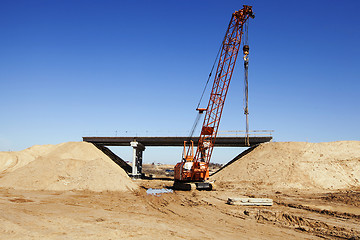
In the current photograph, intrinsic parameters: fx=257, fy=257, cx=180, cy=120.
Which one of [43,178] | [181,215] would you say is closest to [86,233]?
[181,215]

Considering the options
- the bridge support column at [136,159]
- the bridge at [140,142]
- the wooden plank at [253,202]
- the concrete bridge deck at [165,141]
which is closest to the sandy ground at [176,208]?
the wooden plank at [253,202]

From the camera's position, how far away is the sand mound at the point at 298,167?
123 ft

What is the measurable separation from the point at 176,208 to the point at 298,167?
2729cm

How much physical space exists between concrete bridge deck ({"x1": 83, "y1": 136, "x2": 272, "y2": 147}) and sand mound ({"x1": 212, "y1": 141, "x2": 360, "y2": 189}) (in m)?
2.35

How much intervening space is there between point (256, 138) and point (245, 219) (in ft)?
115

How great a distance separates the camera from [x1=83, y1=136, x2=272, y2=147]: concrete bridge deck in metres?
50.6

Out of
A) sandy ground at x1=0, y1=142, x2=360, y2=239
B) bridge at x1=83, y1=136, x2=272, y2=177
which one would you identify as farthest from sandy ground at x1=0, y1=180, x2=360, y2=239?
bridge at x1=83, y1=136, x2=272, y2=177

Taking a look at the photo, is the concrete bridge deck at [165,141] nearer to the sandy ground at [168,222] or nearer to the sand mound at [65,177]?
the sand mound at [65,177]

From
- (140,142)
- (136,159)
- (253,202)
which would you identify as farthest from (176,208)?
(140,142)

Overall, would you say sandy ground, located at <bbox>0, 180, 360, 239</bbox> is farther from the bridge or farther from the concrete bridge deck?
the bridge

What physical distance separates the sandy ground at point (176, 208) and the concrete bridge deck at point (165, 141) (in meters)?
7.23

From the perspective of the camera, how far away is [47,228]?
13.4m

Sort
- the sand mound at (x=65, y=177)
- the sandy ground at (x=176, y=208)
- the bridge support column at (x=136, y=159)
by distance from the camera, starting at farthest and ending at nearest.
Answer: the bridge support column at (x=136, y=159) < the sand mound at (x=65, y=177) < the sandy ground at (x=176, y=208)

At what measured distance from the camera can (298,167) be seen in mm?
40469
